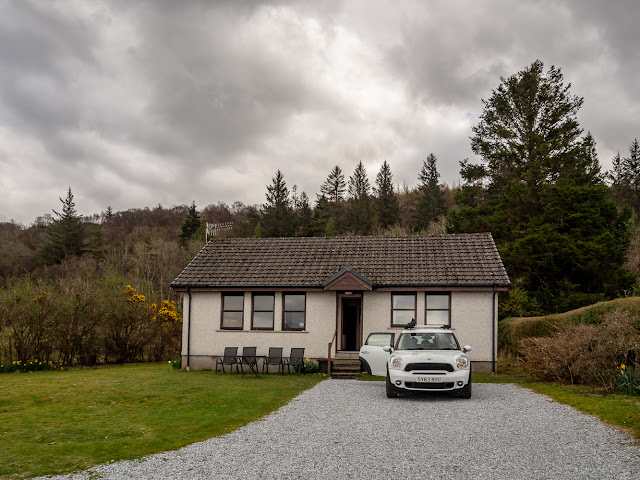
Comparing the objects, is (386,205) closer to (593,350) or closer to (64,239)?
(64,239)

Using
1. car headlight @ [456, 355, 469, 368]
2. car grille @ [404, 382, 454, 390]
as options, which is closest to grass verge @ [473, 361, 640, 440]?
car headlight @ [456, 355, 469, 368]

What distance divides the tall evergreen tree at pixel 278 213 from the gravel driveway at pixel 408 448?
4952cm

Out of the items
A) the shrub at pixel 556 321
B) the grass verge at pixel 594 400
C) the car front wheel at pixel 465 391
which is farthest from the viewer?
the shrub at pixel 556 321

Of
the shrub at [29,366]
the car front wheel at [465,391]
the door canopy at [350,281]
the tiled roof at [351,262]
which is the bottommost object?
the shrub at [29,366]

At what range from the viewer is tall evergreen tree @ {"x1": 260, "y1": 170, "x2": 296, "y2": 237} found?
202ft

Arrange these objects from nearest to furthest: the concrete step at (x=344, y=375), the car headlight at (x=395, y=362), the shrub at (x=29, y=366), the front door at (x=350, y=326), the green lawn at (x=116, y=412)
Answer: the green lawn at (x=116, y=412), the car headlight at (x=395, y=362), the concrete step at (x=344, y=375), the shrub at (x=29, y=366), the front door at (x=350, y=326)

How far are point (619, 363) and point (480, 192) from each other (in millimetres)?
28317

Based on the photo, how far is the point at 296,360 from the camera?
63.9ft

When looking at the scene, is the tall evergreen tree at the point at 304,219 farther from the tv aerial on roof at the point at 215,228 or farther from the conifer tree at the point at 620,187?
the conifer tree at the point at 620,187

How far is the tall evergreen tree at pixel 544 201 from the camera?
29547 millimetres

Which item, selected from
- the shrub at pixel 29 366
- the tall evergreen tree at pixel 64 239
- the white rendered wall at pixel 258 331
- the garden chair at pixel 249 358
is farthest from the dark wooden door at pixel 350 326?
the tall evergreen tree at pixel 64 239

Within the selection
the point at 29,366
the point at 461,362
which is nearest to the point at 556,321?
the point at 461,362

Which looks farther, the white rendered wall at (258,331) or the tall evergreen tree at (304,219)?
the tall evergreen tree at (304,219)

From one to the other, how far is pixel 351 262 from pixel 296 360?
16.2 feet
